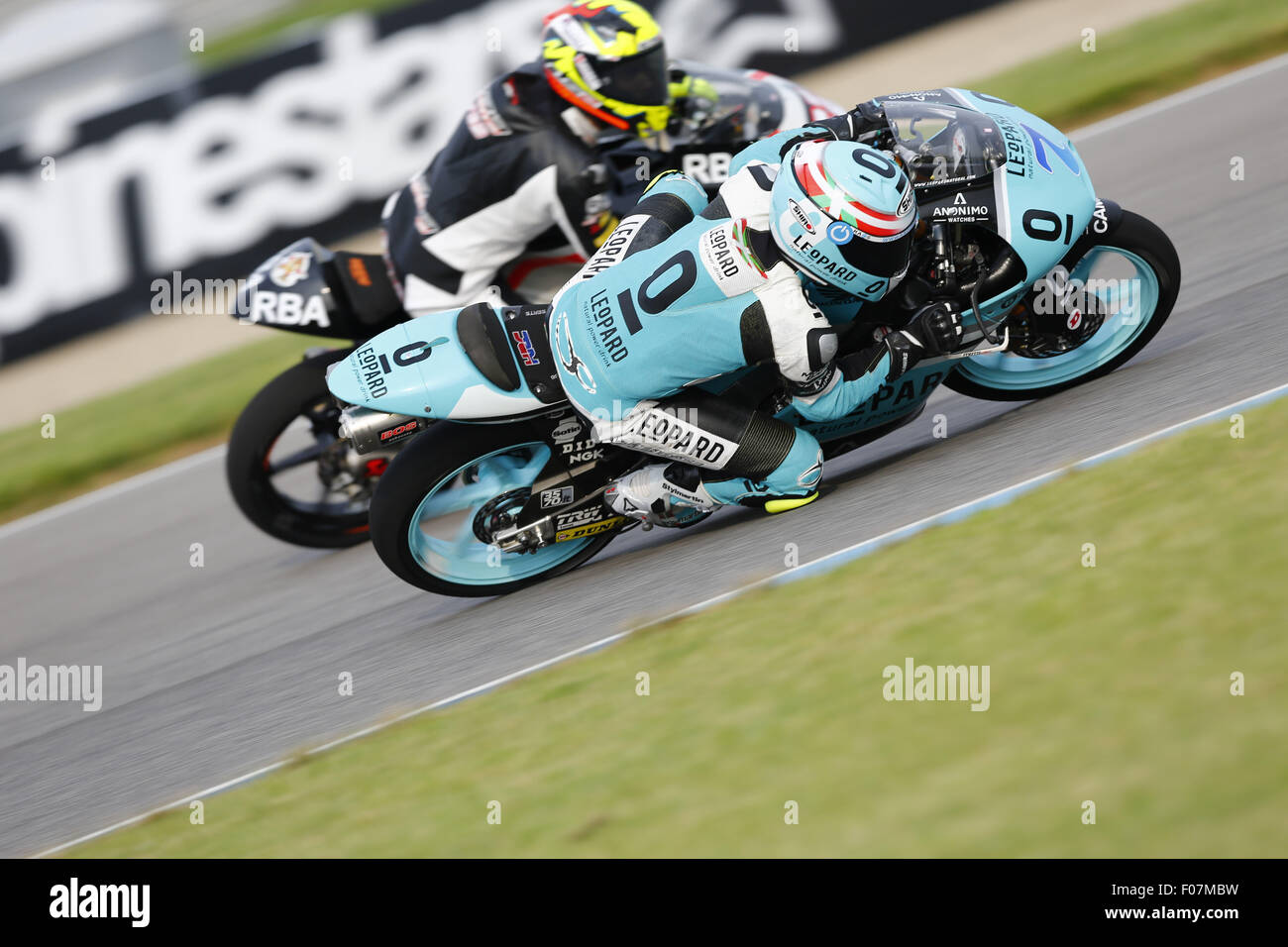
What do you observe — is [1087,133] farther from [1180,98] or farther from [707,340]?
[707,340]

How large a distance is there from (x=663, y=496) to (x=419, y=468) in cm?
97

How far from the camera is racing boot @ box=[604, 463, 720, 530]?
5.11 m

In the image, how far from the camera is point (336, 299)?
6.13m

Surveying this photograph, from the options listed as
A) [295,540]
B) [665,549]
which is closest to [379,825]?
[665,549]

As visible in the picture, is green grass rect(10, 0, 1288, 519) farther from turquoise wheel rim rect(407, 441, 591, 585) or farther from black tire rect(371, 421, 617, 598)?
black tire rect(371, 421, 617, 598)

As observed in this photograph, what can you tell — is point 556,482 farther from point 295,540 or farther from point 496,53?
point 496,53

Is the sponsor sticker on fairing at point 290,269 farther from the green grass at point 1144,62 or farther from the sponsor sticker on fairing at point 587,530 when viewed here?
the green grass at point 1144,62

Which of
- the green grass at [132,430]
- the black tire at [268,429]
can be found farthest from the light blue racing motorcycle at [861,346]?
the green grass at [132,430]

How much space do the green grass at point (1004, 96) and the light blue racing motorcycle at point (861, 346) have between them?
4127 millimetres

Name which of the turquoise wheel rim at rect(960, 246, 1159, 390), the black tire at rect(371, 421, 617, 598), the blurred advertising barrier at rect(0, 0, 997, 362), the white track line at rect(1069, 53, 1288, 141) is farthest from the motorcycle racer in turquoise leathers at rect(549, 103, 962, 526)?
the blurred advertising barrier at rect(0, 0, 997, 362)

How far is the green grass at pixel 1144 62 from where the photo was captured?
10109 millimetres

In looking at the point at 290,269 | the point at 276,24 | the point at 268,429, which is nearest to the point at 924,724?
the point at 268,429

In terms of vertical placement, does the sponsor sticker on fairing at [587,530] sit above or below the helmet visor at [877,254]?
below

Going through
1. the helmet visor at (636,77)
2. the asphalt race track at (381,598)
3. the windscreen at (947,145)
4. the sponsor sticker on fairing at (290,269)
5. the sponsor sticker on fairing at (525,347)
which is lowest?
the asphalt race track at (381,598)
